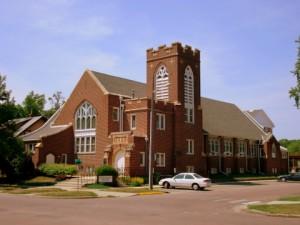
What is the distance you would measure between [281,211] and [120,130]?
2897 cm

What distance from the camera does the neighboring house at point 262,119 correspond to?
75.9 m

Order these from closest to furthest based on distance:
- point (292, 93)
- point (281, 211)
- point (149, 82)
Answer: point (281, 211) → point (292, 93) → point (149, 82)

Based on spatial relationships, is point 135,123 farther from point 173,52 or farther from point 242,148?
point 242,148

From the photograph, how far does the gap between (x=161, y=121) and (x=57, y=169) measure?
11400mm

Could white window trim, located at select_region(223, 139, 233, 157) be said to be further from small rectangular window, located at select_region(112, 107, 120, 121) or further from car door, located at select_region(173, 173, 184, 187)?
car door, located at select_region(173, 173, 184, 187)

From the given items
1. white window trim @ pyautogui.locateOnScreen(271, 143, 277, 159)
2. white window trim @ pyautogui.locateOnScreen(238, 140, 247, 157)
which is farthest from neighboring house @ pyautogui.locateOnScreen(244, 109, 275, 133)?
white window trim @ pyautogui.locateOnScreen(238, 140, 247, 157)

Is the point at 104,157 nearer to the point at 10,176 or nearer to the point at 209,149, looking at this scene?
the point at 10,176

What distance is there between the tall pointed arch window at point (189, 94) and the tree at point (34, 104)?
43776 mm

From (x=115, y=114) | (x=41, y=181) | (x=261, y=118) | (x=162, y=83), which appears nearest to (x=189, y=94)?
(x=162, y=83)

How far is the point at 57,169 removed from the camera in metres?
44.3

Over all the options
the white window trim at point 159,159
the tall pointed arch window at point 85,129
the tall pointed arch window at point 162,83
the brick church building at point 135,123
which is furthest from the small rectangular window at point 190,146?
the tall pointed arch window at point 85,129

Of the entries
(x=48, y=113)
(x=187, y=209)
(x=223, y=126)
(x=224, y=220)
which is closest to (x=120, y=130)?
(x=223, y=126)

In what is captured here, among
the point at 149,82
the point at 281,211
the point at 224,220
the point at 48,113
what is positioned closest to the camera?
the point at 224,220

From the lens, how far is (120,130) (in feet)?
155
